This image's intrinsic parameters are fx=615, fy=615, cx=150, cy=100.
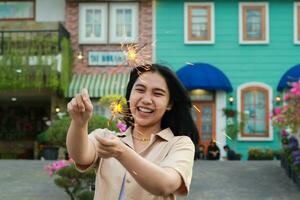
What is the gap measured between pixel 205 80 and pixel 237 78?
1.41 metres

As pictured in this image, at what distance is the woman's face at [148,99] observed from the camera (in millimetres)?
2178

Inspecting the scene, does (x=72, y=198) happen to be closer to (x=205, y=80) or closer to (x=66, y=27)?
(x=205, y=80)

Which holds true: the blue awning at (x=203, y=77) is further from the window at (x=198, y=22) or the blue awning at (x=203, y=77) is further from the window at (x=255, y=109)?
the window at (x=198, y=22)

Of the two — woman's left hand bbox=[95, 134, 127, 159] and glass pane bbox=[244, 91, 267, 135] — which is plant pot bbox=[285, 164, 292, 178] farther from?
woman's left hand bbox=[95, 134, 127, 159]

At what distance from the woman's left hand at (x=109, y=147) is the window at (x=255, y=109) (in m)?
16.7

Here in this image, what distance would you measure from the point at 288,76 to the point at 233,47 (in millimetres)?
1938

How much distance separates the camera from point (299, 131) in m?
10.8

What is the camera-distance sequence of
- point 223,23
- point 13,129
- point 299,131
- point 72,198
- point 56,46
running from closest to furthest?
point 72,198, point 299,131, point 56,46, point 223,23, point 13,129

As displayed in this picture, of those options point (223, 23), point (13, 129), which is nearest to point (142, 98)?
point (223, 23)

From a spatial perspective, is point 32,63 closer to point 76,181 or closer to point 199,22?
point 199,22

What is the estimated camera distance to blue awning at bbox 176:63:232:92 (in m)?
17.3

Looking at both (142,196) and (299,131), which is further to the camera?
(299,131)

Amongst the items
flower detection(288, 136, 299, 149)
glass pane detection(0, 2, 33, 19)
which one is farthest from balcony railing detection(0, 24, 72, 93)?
flower detection(288, 136, 299, 149)

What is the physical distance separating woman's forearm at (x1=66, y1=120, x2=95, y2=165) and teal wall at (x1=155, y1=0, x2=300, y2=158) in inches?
638
